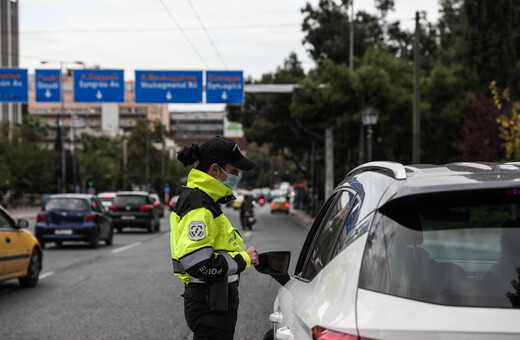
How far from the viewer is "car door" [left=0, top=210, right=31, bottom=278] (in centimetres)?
1083

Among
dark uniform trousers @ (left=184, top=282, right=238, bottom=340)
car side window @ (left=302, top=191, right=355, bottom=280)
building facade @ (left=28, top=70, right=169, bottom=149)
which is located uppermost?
building facade @ (left=28, top=70, right=169, bottom=149)

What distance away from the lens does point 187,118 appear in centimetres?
17975

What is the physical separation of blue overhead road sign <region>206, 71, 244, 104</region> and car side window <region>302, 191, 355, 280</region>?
29815mm

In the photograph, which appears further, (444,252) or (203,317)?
(203,317)

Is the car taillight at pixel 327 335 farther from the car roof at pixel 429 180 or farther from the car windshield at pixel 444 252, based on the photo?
the car roof at pixel 429 180

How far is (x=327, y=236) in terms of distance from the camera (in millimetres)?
3547

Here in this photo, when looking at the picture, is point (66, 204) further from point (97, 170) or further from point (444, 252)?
point (97, 170)

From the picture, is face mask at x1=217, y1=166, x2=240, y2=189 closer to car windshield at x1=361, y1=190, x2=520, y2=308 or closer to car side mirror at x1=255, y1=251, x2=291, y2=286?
car side mirror at x1=255, y1=251, x2=291, y2=286

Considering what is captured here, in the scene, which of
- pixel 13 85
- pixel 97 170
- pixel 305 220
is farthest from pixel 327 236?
pixel 97 170

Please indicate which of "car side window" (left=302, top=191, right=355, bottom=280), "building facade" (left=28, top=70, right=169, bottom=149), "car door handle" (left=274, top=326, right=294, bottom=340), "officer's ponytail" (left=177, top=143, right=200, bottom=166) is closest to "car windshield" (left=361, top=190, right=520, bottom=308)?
"car side window" (left=302, top=191, right=355, bottom=280)

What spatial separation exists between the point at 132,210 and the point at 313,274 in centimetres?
2767

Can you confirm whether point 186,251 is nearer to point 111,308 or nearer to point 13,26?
point 111,308

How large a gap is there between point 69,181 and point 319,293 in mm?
95316

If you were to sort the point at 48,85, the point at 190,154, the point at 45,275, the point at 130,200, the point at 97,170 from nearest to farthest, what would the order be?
the point at 190,154
the point at 45,275
the point at 130,200
the point at 48,85
the point at 97,170
